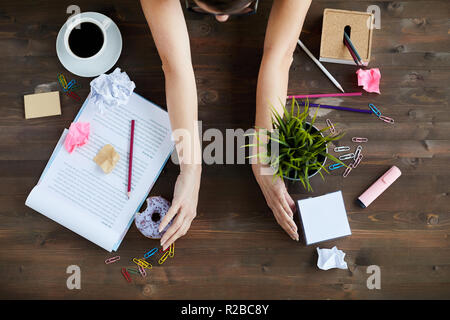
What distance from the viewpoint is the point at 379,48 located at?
3.03 ft

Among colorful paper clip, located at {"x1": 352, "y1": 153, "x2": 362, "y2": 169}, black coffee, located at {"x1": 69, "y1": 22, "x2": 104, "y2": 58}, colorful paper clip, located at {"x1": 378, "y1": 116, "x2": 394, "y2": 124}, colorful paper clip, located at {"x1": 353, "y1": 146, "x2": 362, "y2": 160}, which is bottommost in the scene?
colorful paper clip, located at {"x1": 352, "y1": 153, "x2": 362, "y2": 169}

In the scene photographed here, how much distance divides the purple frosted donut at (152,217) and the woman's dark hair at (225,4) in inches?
18.4

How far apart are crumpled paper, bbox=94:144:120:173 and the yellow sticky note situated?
0.15 meters

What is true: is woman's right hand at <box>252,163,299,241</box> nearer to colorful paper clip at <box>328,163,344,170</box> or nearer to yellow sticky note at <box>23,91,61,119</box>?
colorful paper clip at <box>328,163,344,170</box>

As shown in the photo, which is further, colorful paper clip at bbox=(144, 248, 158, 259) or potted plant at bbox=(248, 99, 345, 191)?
colorful paper clip at bbox=(144, 248, 158, 259)

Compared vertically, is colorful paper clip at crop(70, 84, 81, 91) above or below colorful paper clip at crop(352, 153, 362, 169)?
above

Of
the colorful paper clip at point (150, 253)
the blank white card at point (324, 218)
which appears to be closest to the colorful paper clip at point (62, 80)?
the colorful paper clip at point (150, 253)

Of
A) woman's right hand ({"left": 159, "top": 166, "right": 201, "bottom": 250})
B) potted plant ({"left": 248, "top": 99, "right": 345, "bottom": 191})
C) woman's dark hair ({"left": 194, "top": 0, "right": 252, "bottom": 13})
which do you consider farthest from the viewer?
woman's right hand ({"left": 159, "top": 166, "right": 201, "bottom": 250})

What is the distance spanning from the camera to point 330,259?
2.81 ft

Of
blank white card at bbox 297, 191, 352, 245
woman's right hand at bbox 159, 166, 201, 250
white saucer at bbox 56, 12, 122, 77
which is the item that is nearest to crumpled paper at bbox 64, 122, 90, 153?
white saucer at bbox 56, 12, 122, 77

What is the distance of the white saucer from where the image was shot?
883 mm

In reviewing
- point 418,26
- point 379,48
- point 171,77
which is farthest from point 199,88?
point 418,26

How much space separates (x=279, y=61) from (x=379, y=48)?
0.28m
